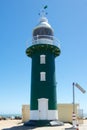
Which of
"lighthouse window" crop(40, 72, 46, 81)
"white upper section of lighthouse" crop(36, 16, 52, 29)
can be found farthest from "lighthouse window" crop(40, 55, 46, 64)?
"white upper section of lighthouse" crop(36, 16, 52, 29)

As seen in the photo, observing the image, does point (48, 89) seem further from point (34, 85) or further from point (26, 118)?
point (26, 118)

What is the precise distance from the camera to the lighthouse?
27.5 meters

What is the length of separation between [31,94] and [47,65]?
11.8 ft

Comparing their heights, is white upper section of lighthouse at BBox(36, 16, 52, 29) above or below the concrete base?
above

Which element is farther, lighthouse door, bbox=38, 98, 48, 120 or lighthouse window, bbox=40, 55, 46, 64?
lighthouse window, bbox=40, 55, 46, 64

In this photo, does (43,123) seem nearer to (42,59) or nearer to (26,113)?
(42,59)

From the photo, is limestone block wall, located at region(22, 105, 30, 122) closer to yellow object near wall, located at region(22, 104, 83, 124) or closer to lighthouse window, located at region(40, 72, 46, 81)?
yellow object near wall, located at region(22, 104, 83, 124)

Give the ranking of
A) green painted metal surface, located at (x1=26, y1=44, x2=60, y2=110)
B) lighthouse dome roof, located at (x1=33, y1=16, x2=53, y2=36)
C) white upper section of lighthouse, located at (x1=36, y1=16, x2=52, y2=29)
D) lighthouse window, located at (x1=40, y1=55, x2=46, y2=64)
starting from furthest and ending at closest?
1. white upper section of lighthouse, located at (x1=36, y1=16, x2=52, y2=29)
2. lighthouse dome roof, located at (x1=33, y1=16, x2=53, y2=36)
3. lighthouse window, located at (x1=40, y1=55, x2=46, y2=64)
4. green painted metal surface, located at (x1=26, y1=44, x2=60, y2=110)

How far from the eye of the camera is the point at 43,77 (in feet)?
92.3

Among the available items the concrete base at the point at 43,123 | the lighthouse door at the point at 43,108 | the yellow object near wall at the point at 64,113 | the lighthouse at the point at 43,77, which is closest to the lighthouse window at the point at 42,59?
the lighthouse at the point at 43,77

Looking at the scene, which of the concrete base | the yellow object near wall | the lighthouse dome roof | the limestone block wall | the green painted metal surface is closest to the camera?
the concrete base

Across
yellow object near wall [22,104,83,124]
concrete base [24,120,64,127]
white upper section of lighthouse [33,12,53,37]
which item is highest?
white upper section of lighthouse [33,12,53,37]

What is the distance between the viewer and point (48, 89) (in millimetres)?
27812

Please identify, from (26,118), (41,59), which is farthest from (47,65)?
(26,118)
